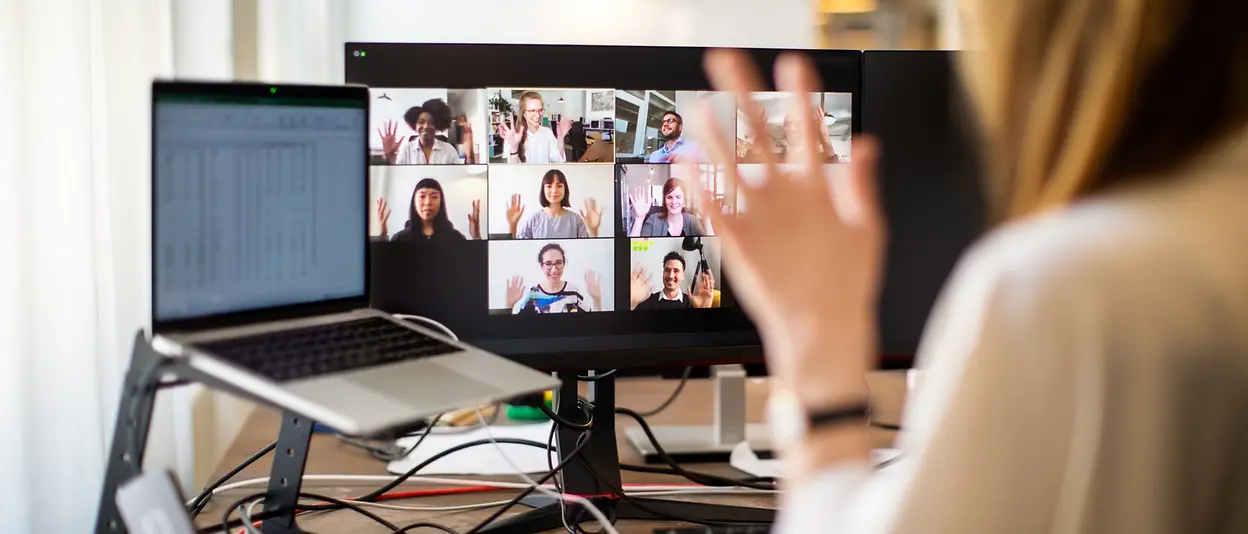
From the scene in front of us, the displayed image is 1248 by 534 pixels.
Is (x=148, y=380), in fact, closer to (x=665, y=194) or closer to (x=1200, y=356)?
(x=665, y=194)

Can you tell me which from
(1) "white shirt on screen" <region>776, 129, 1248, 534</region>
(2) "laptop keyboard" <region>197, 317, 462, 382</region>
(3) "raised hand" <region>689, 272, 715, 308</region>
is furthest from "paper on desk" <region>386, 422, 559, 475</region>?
(1) "white shirt on screen" <region>776, 129, 1248, 534</region>

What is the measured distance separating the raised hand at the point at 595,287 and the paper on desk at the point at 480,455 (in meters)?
0.20

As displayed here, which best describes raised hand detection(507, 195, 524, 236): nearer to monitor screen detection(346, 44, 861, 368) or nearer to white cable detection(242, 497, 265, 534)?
monitor screen detection(346, 44, 861, 368)

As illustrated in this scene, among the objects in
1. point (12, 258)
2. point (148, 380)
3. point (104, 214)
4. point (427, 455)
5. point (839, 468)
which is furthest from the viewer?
point (427, 455)

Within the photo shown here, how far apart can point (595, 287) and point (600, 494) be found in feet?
0.73

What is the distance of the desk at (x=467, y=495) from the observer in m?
1.04

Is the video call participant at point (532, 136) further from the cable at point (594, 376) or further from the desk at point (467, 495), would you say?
the desk at point (467, 495)

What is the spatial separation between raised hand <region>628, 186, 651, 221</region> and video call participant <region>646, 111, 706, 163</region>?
32 millimetres

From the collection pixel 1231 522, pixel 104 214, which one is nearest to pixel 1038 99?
pixel 1231 522

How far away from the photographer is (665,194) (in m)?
1.08

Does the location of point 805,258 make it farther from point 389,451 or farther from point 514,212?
point 389,451

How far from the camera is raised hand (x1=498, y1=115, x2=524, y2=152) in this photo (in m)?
1.04

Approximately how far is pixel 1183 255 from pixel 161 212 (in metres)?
0.65

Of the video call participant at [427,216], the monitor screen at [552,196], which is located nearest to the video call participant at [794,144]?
the monitor screen at [552,196]
